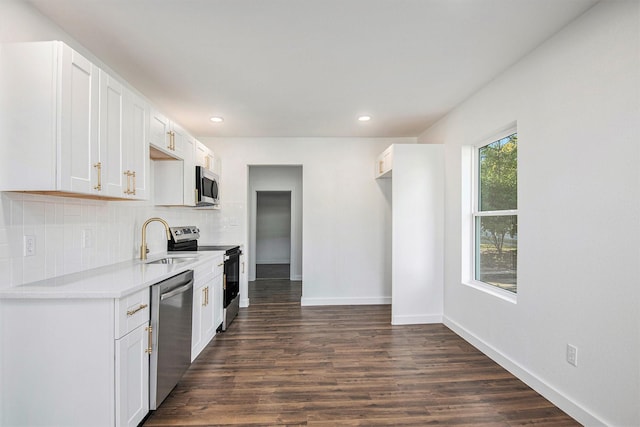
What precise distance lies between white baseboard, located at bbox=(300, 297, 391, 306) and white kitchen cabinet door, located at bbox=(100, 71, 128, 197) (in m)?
3.13

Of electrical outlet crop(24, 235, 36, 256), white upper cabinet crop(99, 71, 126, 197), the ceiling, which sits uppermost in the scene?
the ceiling

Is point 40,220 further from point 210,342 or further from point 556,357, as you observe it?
point 556,357

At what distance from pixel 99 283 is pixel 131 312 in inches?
10.4

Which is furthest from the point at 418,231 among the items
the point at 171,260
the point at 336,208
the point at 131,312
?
the point at 131,312

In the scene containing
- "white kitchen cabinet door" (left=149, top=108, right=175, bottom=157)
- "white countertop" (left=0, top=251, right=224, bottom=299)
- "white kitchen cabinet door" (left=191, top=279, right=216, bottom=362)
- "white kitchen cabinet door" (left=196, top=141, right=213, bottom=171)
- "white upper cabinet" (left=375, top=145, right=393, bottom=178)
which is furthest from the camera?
"white upper cabinet" (left=375, top=145, right=393, bottom=178)

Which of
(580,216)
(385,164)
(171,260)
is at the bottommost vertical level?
(171,260)

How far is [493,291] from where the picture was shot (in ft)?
9.81

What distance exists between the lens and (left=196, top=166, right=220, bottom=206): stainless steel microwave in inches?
142

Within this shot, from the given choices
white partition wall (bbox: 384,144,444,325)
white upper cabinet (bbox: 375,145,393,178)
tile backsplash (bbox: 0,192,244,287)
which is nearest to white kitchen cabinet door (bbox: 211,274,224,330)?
tile backsplash (bbox: 0,192,244,287)

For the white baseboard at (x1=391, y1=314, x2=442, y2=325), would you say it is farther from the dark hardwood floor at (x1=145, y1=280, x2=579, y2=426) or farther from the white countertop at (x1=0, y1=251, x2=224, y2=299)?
the white countertop at (x1=0, y1=251, x2=224, y2=299)

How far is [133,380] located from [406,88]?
3063mm

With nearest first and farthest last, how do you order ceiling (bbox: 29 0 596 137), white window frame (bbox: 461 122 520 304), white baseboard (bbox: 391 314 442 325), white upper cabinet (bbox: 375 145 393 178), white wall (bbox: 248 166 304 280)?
ceiling (bbox: 29 0 596 137), white window frame (bbox: 461 122 520 304), white baseboard (bbox: 391 314 442 325), white upper cabinet (bbox: 375 145 393 178), white wall (bbox: 248 166 304 280)

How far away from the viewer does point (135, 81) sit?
9.31 feet

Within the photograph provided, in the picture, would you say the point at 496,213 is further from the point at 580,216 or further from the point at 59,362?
the point at 59,362
